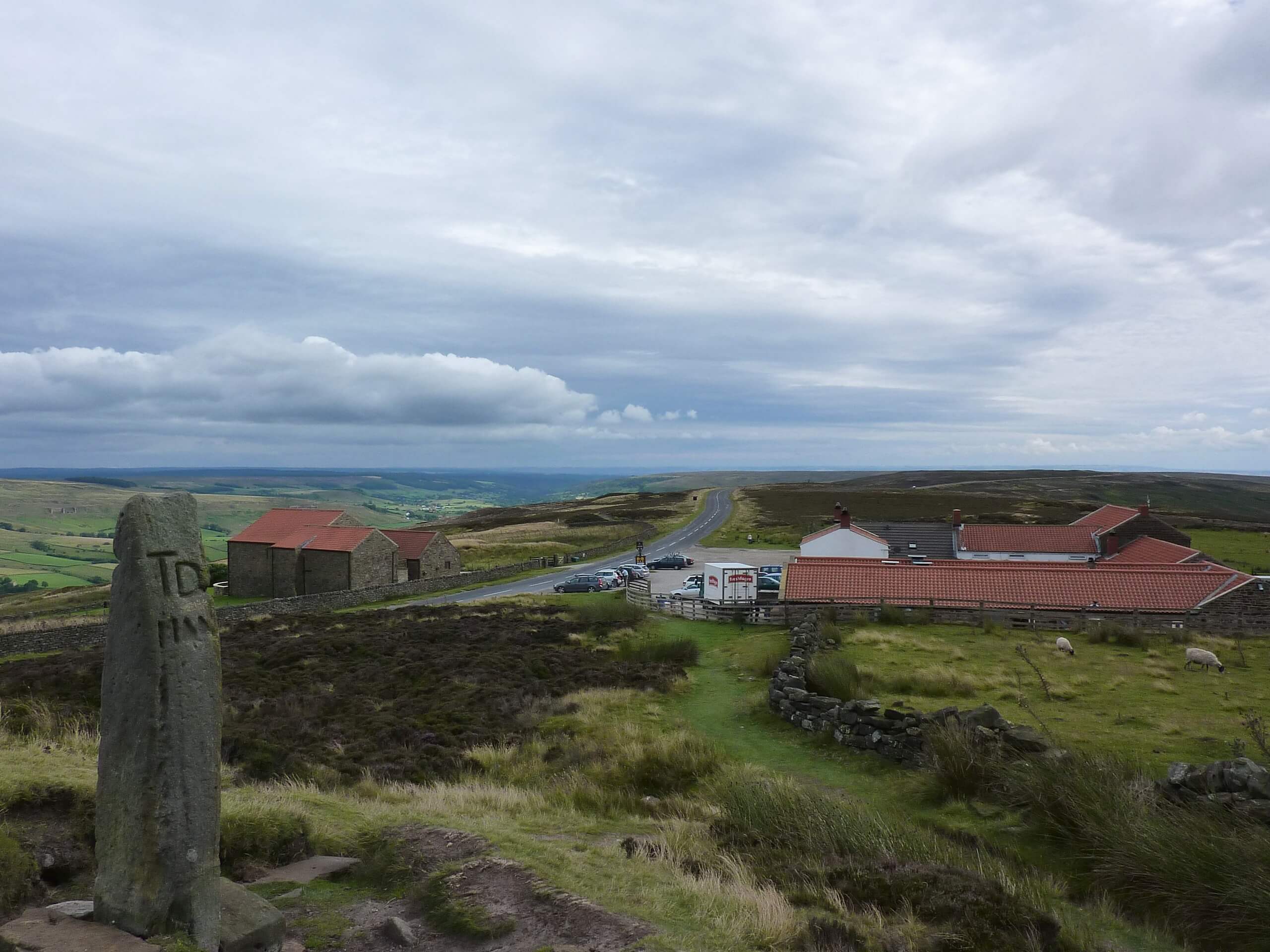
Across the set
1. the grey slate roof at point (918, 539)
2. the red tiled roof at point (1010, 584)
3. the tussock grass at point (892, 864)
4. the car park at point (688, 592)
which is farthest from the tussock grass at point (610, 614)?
the grey slate roof at point (918, 539)

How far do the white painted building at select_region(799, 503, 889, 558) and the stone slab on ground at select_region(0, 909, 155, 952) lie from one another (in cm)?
3906

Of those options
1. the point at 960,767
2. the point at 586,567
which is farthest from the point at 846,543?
the point at 960,767

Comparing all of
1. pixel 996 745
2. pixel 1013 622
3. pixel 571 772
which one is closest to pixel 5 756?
pixel 571 772

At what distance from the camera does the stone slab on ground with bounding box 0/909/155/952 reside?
4.70 meters

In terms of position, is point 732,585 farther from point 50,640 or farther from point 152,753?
point 152,753

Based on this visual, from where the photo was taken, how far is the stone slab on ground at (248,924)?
5352 mm

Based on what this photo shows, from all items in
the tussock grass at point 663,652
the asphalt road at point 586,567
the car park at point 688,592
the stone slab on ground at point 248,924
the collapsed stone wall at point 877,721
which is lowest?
the asphalt road at point 586,567

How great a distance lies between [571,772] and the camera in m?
11.8

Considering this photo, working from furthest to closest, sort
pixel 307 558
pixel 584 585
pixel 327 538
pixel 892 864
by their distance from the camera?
pixel 327 538
pixel 307 558
pixel 584 585
pixel 892 864

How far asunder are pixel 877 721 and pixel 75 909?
11.5 meters

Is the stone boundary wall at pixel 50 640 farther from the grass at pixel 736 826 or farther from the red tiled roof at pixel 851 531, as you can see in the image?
the red tiled roof at pixel 851 531

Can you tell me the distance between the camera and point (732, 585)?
32562 mm

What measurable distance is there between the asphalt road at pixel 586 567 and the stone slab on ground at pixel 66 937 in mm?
34768

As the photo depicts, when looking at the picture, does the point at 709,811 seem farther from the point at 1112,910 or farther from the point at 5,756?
the point at 5,756
